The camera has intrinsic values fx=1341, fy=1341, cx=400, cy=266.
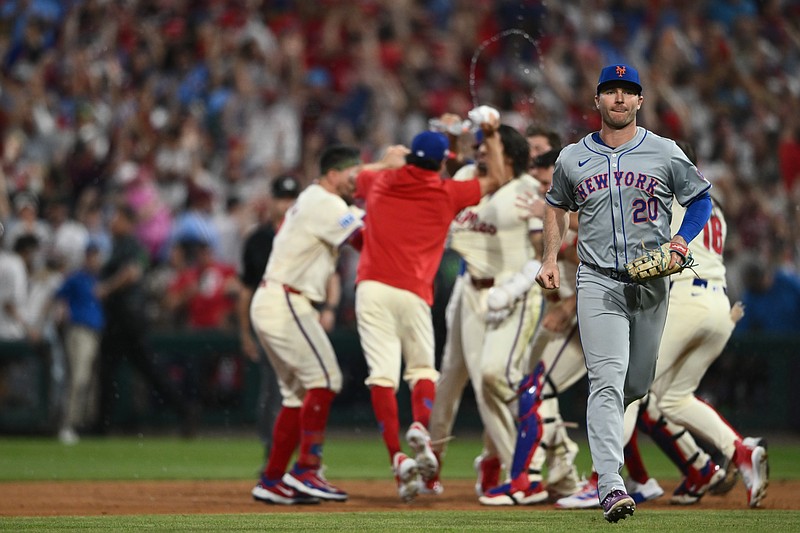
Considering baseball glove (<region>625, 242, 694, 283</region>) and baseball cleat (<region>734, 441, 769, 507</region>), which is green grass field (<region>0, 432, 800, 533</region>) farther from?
baseball glove (<region>625, 242, 694, 283</region>)

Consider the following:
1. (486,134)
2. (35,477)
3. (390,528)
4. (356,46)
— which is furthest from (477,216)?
(356,46)

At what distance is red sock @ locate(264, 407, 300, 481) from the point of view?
9.63 m

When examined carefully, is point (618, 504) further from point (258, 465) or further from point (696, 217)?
point (258, 465)

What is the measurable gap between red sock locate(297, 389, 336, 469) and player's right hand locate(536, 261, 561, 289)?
2.69 metres

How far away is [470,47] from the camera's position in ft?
67.7

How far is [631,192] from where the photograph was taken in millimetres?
7367

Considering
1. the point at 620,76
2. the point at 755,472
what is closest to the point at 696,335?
the point at 755,472

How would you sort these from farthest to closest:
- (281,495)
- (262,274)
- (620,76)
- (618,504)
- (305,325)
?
(262,274) → (305,325) → (281,495) → (620,76) → (618,504)

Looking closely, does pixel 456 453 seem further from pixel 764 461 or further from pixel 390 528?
pixel 390 528

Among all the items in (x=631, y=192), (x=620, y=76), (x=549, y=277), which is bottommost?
(x=549, y=277)

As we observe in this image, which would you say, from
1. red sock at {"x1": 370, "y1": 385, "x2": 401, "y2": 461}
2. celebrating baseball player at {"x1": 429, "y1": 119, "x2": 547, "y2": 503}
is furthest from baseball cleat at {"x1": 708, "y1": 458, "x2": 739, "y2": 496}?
red sock at {"x1": 370, "y1": 385, "x2": 401, "y2": 461}

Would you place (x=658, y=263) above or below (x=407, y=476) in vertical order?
above

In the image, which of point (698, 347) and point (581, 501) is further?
point (698, 347)

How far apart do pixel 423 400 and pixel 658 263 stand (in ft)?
8.94
